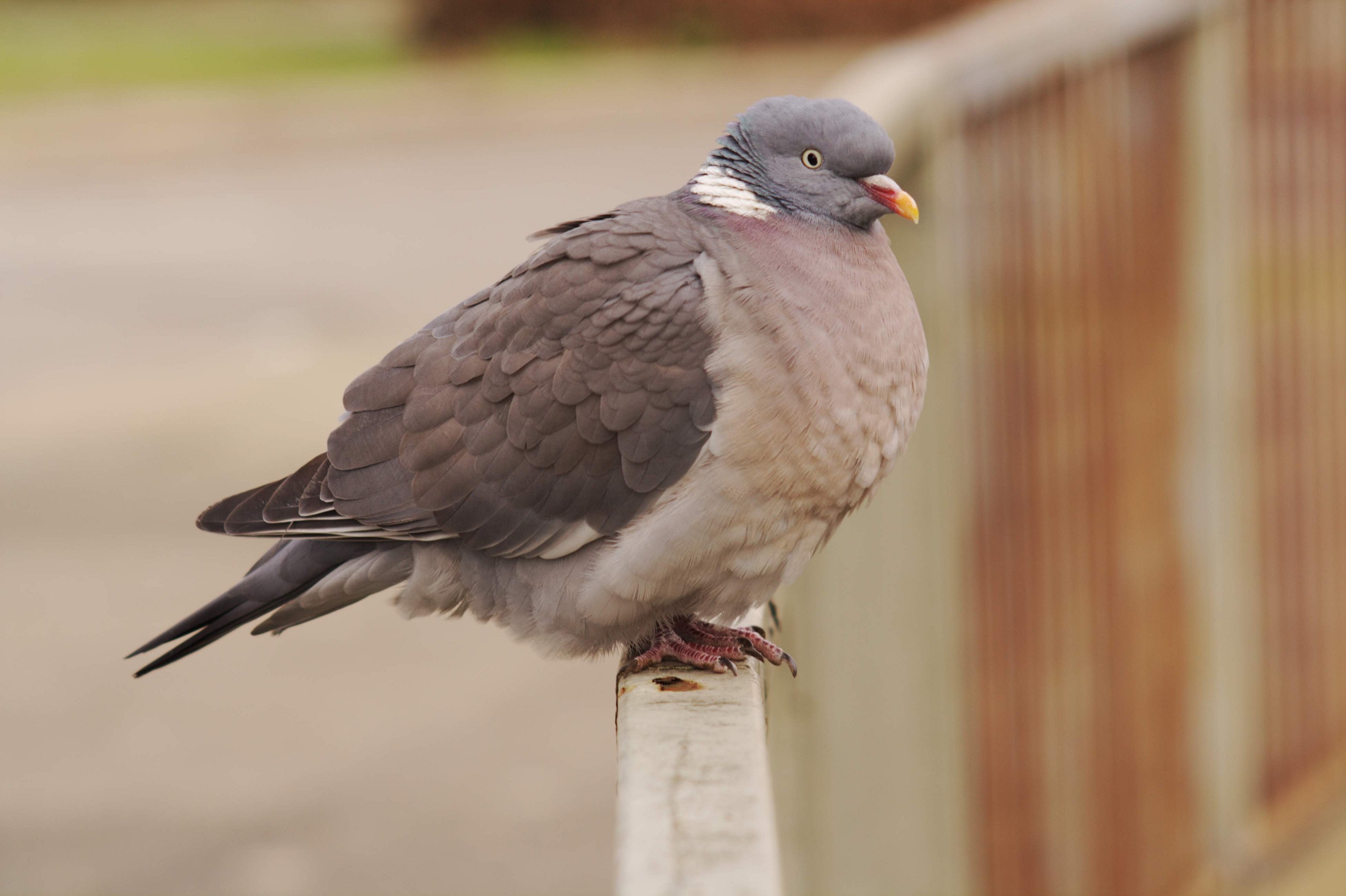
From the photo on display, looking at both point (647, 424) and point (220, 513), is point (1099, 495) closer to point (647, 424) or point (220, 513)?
point (647, 424)

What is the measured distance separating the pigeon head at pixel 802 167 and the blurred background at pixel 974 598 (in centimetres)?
92

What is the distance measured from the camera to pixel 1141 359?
16.1 feet

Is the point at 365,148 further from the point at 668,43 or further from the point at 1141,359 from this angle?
the point at 1141,359

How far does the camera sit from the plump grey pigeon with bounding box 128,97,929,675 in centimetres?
246

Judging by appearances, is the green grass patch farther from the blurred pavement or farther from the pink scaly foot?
the pink scaly foot

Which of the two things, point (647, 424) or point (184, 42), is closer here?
point (647, 424)

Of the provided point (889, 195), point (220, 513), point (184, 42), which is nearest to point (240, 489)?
point (220, 513)

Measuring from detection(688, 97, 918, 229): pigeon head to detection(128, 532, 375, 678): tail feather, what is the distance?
885 mm

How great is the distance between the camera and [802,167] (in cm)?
261

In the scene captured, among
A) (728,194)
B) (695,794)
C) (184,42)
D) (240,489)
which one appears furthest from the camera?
(184,42)

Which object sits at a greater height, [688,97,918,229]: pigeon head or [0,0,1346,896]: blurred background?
[688,97,918,229]: pigeon head

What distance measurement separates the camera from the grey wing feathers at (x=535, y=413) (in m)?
2.50

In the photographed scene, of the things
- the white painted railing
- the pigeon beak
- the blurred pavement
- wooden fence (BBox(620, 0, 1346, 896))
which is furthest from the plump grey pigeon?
the blurred pavement

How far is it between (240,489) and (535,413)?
5911 mm
